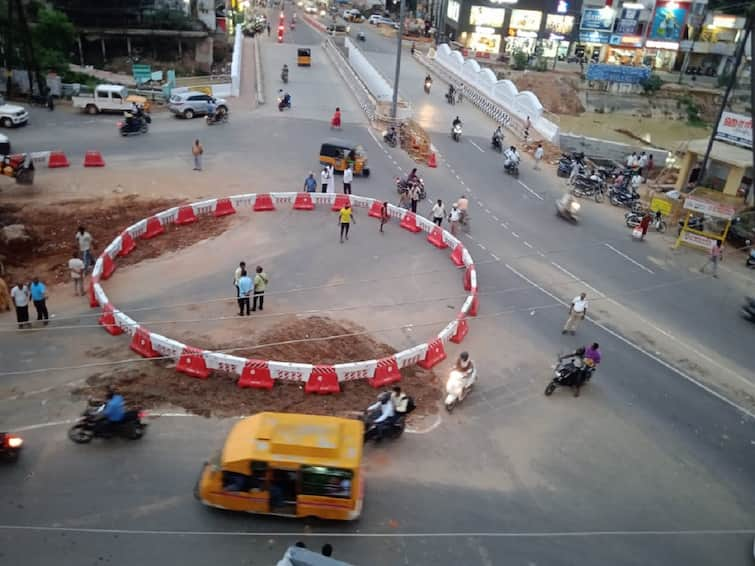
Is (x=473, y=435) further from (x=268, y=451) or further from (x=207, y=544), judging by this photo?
(x=207, y=544)

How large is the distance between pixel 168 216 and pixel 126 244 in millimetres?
2341

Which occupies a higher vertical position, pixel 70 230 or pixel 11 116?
pixel 11 116

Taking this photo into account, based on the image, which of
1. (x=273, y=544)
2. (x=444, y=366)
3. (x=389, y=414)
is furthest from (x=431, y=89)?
(x=273, y=544)

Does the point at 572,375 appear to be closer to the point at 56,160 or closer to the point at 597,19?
the point at 56,160

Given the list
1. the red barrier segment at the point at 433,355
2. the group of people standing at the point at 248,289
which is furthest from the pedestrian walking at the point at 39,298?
the red barrier segment at the point at 433,355

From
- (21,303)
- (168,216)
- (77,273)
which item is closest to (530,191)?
(168,216)

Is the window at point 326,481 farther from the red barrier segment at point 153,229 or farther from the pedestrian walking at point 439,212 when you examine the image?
the pedestrian walking at point 439,212

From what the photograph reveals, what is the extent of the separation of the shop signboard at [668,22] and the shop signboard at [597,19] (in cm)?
564

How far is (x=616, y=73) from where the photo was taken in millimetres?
59062

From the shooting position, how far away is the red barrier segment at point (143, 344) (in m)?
14.1

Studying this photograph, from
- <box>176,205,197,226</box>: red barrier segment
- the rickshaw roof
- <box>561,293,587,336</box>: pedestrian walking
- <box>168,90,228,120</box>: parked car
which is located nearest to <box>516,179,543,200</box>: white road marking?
<box>561,293,587,336</box>: pedestrian walking

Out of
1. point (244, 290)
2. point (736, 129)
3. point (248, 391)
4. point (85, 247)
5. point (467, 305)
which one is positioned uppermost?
point (736, 129)

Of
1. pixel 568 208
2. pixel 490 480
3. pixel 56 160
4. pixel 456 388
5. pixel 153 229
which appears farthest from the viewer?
pixel 56 160

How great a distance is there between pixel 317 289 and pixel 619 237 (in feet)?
42.7
